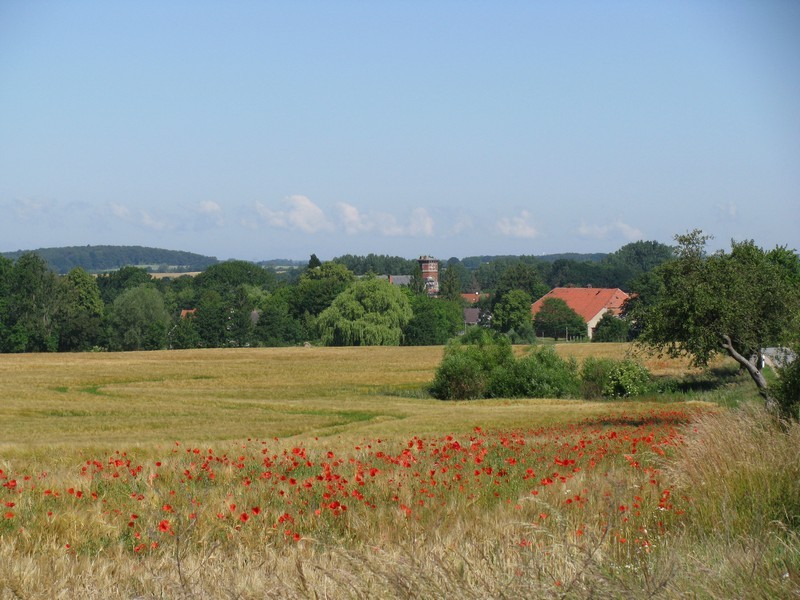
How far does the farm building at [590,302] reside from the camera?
483 ft

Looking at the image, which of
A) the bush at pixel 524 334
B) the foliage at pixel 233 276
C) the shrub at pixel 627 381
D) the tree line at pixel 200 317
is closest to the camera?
the shrub at pixel 627 381

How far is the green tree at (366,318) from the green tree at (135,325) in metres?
21.7

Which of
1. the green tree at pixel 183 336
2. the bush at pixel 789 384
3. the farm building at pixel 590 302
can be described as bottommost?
the green tree at pixel 183 336

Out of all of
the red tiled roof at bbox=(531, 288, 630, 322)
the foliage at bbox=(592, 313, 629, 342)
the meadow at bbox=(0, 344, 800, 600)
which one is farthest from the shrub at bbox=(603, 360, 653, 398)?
the red tiled roof at bbox=(531, 288, 630, 322)

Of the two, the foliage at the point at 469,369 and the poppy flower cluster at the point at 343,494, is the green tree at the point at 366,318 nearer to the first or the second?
the foliage at the point at 469,369

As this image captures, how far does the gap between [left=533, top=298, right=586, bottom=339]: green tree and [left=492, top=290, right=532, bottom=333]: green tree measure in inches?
191

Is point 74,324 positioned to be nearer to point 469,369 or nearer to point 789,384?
point 469,369

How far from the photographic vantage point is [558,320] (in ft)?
453

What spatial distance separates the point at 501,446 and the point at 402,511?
6327 millimetres

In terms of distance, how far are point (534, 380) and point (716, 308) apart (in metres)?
26.9

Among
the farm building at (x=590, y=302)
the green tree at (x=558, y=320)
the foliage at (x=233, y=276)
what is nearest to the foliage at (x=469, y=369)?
the green tree at (x=558, y=320)

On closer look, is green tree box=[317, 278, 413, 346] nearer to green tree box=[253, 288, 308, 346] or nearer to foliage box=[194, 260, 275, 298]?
green tree box=[253, 288, 308, 346]

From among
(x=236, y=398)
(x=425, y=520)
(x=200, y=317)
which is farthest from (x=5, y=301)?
(x=425, y=520)

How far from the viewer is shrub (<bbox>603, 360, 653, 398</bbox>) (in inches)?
2114
